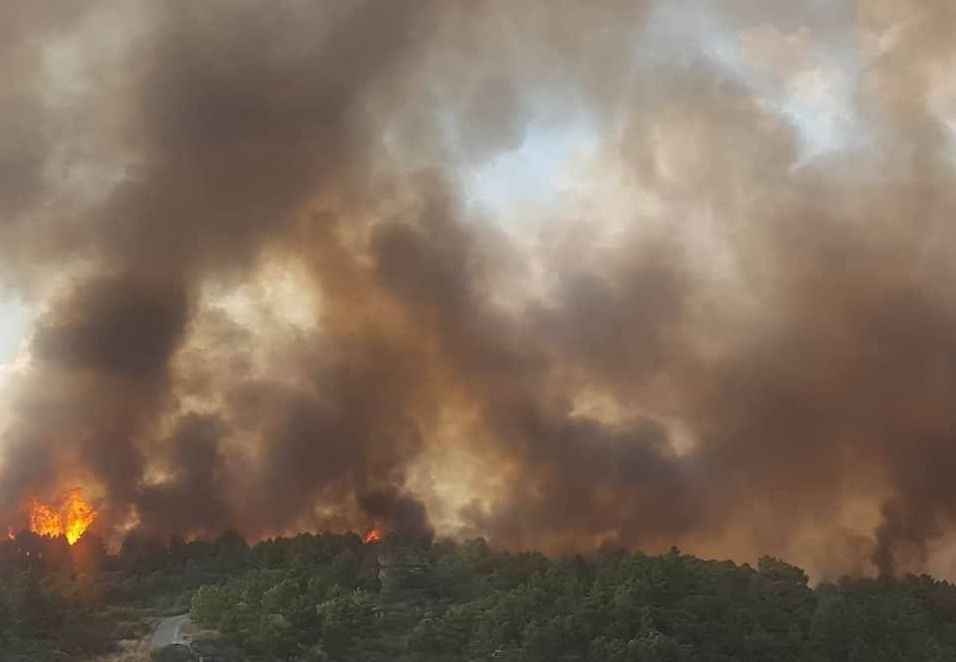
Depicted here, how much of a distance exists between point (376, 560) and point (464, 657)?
2023 cm

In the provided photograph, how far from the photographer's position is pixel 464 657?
44.0m

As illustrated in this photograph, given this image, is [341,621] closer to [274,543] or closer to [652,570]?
[652,570]

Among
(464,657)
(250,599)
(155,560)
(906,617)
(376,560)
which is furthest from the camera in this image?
(155,560)

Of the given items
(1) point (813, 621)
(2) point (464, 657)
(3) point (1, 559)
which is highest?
(3) point (1, 559)

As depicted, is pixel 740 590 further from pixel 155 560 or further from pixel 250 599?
pixel 155 560

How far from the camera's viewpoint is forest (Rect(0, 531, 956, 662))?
44094 mm

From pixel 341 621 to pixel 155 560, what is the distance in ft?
93.7

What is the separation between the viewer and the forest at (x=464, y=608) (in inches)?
1736

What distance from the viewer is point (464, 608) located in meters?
47.9

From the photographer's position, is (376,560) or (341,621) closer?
(341,621)

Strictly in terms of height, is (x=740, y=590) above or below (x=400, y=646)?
above

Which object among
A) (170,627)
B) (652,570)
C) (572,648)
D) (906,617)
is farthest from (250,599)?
(906,617)

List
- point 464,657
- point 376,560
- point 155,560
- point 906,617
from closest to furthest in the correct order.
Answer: point 464,657, point 906,617, point 376,560, point 155,560

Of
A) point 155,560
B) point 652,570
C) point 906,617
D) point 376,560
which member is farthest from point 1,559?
point 906,617
